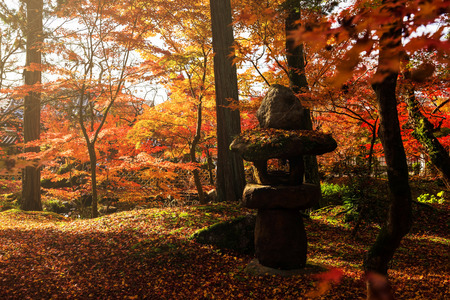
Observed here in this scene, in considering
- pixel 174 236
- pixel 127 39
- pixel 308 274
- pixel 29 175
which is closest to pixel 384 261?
pixel 308 274

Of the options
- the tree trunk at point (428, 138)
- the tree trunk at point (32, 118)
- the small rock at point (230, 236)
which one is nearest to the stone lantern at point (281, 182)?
the small rock at point (230, 236)

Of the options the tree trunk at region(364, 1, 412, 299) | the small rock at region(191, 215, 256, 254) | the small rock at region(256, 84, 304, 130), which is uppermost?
the small rock at region(256, 84, 304, 130)

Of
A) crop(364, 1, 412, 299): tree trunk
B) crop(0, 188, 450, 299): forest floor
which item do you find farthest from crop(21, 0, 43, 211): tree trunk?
crop(364, 1, 412, 299): tree trunk

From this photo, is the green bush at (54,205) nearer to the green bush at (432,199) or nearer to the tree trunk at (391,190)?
the tree trunk at (391,190)

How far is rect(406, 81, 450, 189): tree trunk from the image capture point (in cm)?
777

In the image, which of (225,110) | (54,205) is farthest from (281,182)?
(54,205)

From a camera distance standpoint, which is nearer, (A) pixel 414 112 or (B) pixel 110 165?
(A) pixel 414 112

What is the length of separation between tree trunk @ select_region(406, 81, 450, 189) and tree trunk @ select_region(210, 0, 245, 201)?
14.8 feet

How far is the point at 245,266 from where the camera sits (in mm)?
4887

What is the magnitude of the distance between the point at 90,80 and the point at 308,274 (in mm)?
7501

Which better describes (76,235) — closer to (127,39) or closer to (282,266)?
(282,266)

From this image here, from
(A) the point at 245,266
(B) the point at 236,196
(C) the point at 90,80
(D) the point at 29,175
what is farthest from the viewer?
(D) the point at 29,175

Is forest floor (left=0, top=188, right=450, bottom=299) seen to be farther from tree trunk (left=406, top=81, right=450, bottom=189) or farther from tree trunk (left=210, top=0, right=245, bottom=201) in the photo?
tree trunk (left=406, top=81, right=450, bottom=189)

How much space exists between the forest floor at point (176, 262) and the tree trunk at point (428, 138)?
144 cm
